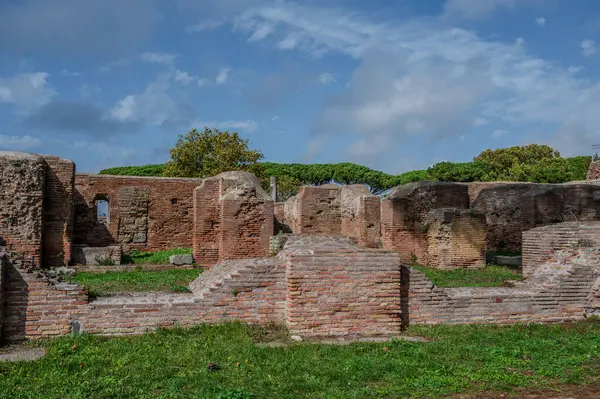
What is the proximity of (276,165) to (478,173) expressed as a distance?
49.3 ft

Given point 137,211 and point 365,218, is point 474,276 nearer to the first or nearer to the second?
point 365,218

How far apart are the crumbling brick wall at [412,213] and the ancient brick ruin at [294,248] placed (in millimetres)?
39

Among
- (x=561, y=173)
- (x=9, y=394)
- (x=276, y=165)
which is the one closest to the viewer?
(x=9, y=394)

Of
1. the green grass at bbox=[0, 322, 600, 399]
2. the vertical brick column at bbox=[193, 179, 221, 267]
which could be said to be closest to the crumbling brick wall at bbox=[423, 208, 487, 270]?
the vertical brick column at bbox=[193, 179, 221, 267]

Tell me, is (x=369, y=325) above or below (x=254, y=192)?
below

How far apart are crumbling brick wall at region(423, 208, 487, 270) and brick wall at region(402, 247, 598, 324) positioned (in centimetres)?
708

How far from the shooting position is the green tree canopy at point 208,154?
2586cm

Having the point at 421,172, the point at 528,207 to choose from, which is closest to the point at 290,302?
the point at 528,207

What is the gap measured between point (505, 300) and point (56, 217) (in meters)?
11.4

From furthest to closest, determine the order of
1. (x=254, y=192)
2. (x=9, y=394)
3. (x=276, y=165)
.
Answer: (x=276, y=165), (x=254, y=192), (x=9, y=394)

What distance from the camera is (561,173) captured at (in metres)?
33.4

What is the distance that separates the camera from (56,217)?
13914 mm

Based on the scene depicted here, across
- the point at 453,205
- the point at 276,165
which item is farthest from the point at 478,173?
the point at 453,205

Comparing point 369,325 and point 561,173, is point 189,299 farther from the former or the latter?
point 561,173
